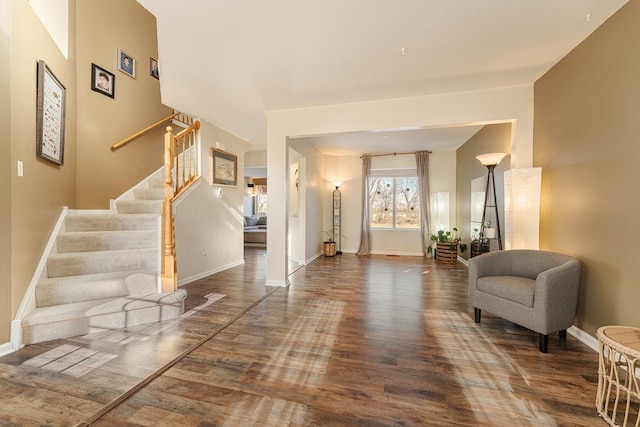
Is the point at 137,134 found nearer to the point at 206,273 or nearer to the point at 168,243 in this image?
the point at 168,243

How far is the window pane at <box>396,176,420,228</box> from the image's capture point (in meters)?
7.12

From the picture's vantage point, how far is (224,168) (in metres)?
5.16

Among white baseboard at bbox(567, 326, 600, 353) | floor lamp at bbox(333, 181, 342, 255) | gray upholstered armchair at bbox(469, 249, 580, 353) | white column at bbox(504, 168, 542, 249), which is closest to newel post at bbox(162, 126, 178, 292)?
gray upholstered armchair at bbox(469, 249, 580, 353)

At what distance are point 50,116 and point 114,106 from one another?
4.96ft

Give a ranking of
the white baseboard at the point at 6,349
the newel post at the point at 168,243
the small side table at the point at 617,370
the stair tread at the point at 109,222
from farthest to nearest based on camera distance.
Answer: the stair tread at the point at 109,222 < the newel post at the point at 168,243 < the white baseboard at the point at 6,349 < the small side table at the point at 617,370

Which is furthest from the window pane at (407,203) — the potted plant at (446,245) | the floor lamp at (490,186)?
the floor lamp at (490,186)

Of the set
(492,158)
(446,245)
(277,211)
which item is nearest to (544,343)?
(492,158)

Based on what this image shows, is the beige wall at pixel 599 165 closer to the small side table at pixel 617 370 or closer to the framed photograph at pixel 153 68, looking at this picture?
the small side table at pixel 617 370

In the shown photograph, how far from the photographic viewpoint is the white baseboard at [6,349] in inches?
81.0

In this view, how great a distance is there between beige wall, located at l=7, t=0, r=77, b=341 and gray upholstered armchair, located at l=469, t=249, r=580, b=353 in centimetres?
423

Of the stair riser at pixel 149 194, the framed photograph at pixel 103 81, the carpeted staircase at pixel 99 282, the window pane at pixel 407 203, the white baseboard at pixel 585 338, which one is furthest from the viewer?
the window pane at pixel 407 203

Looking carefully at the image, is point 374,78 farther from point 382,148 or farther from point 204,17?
point 382,148

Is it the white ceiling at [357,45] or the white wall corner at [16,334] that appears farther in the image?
the white wall corner at [16,334]

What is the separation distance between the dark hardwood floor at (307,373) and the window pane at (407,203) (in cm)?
427
